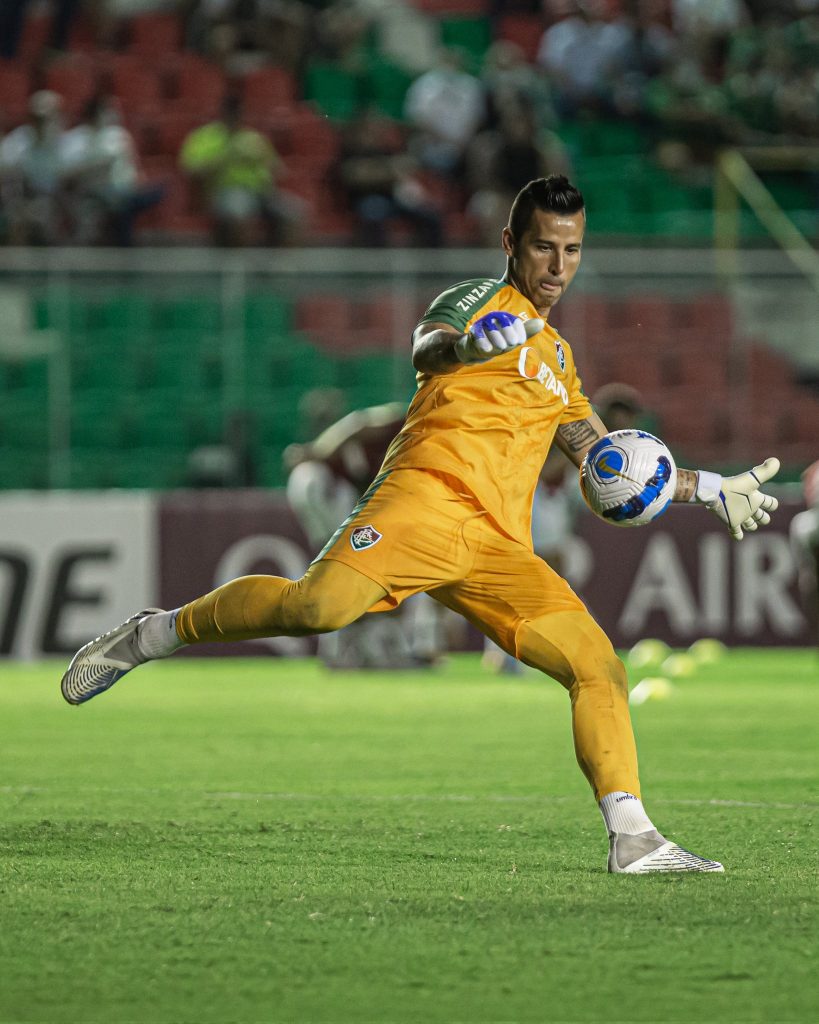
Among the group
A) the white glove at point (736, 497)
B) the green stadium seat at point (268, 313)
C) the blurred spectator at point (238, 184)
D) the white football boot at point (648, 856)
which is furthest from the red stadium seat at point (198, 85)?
the white football boot at point (648, 856)

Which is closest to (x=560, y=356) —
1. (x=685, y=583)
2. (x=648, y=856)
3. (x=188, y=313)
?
(x=648, y=856)

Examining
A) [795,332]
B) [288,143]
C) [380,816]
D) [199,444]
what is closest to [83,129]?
[288,143]

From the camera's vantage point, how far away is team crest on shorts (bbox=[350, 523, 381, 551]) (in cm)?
609

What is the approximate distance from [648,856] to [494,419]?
4.71 ft

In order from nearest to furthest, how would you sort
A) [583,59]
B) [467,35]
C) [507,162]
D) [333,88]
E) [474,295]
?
[474,295] < [507,162] < [583,59] < [333,88] < [467,35]

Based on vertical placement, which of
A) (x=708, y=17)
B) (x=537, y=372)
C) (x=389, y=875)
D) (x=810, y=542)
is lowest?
(x=810, y=542)

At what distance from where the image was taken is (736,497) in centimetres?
620

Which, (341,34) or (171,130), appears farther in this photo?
(341,34)

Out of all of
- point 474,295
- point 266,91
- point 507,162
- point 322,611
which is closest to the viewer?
point 322,611

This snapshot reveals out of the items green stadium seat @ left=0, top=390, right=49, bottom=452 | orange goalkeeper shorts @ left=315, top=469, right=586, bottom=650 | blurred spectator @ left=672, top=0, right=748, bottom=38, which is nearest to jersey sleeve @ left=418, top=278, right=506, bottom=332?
orange goalkeeper shorts @ left=315, top=469, right=586, bottom=650

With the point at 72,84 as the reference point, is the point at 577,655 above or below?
below

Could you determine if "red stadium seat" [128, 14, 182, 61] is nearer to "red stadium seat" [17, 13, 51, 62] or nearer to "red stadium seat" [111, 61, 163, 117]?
"red stadium seat" [111, 61, 163, 117]

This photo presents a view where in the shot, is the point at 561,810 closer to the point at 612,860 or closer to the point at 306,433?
the point at 612,860

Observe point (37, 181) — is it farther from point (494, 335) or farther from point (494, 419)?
point (494, 335)
